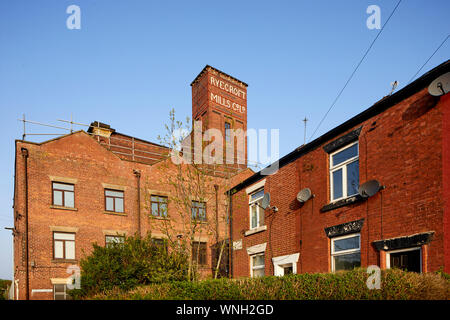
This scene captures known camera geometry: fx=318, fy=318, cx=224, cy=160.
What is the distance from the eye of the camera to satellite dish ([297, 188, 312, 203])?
11.8 metres

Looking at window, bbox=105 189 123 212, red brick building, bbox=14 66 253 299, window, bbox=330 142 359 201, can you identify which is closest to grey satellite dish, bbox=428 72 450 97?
window, bbox=330 142 359 201

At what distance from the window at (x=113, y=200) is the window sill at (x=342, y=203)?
16.2m

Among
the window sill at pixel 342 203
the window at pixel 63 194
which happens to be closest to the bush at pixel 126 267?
the window sill at pixel 342 203

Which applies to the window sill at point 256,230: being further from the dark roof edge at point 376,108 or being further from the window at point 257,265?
the dark roof edge at point 376,108

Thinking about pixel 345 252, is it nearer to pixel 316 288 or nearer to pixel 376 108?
pixel 316 288

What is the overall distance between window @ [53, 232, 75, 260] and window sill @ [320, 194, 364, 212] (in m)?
16.7

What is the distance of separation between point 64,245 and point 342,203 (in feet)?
58.2

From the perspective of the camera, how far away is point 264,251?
1430 centimetres

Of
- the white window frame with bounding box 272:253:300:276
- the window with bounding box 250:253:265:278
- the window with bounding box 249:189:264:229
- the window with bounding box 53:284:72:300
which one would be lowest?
the window with bounding box 53:284:72:300

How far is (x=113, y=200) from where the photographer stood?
74.9 ft

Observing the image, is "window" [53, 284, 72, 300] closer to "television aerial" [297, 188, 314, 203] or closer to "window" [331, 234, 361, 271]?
"television aerial" [297, 188, 314, 203]
